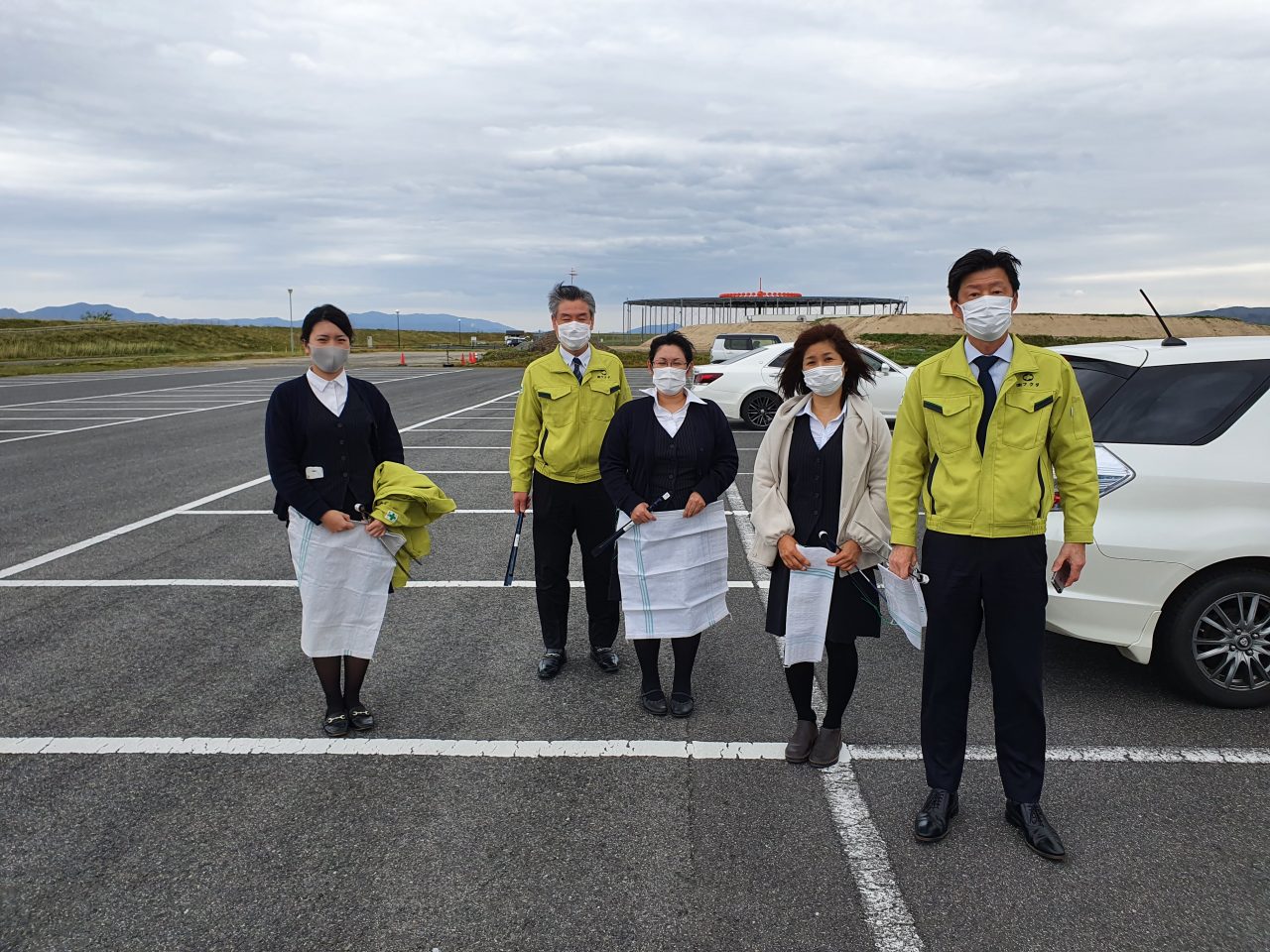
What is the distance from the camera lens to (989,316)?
113 inches

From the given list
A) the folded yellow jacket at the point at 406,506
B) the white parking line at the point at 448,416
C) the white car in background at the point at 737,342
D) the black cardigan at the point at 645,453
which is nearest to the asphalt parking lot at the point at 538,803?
the folded yellow jacket at the point at 406,506

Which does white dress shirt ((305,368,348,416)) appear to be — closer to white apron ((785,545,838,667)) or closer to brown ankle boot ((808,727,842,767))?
white apron ((785,545,838,667))

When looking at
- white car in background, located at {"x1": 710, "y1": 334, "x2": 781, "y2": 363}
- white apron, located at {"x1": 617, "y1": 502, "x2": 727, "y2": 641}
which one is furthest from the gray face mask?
white car in background, located at {"x1": 710, "y1": 334, "x2": 781, "y2": 363}

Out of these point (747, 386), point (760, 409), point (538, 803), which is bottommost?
point (538, 803)

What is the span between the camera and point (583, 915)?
2580 millimetres

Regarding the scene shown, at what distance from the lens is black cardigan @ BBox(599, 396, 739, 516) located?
388cm

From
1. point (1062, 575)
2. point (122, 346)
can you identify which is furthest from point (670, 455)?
point (122, 346)

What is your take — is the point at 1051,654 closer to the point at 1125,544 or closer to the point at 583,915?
the point at 1125,544

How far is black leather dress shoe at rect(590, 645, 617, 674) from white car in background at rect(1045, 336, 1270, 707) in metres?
2.08

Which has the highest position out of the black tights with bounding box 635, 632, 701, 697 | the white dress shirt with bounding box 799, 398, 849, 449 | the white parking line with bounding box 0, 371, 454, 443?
the white dress shirt with bounding box 799, 398, 849, 449

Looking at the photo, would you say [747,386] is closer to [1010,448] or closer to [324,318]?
[324,318]

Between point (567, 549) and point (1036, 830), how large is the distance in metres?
2.44

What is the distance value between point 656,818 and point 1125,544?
7.63 ft

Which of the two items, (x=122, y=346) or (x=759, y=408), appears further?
(x=122, y=346)
